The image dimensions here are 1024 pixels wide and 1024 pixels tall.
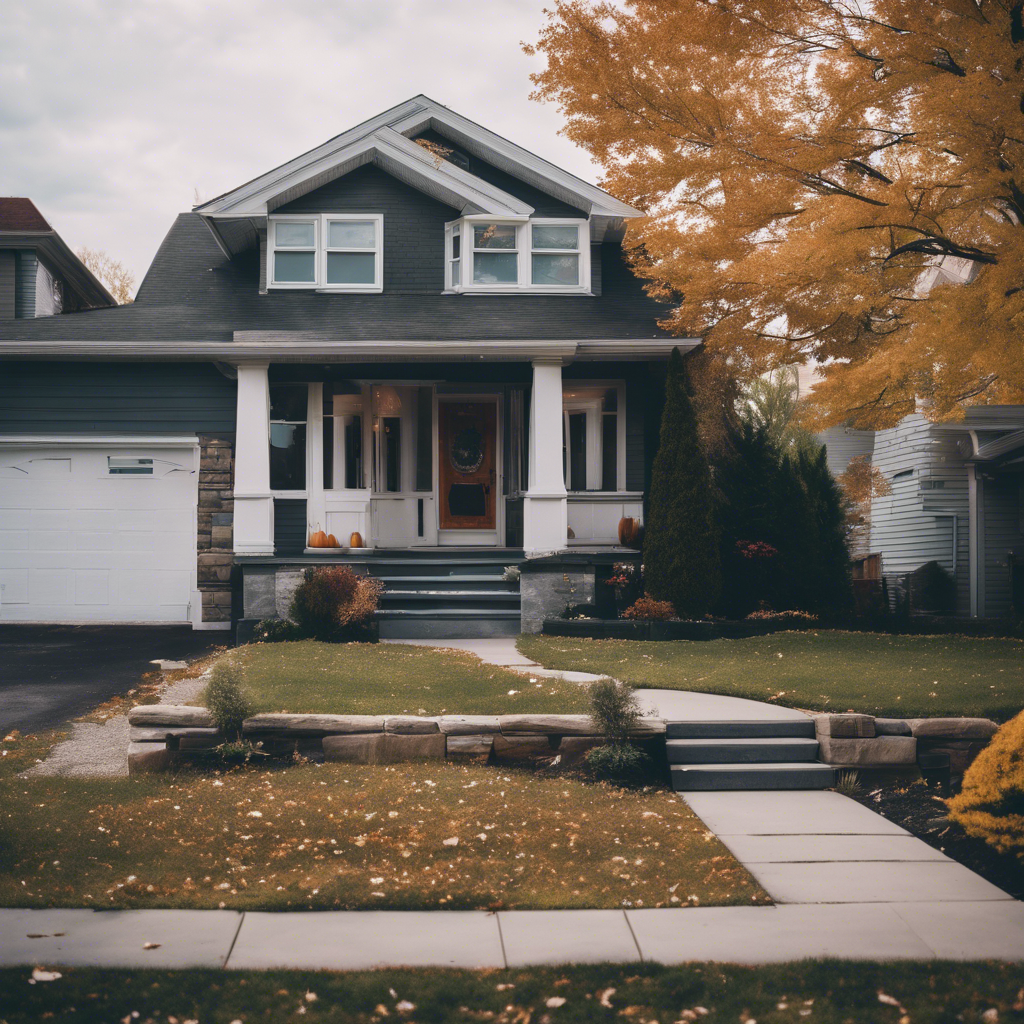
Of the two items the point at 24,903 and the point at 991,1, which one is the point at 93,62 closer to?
the point at 991,1

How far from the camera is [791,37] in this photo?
29.4 ft

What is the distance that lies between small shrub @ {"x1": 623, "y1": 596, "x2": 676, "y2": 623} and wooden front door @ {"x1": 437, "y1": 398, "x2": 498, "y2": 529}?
378 centimetres

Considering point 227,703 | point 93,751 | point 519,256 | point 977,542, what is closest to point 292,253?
point 519,256

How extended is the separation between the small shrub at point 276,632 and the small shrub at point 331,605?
0.07 meters

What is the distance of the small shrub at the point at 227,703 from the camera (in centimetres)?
600

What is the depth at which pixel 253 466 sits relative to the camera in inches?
492

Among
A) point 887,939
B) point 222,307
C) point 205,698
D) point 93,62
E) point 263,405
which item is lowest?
point 887,939

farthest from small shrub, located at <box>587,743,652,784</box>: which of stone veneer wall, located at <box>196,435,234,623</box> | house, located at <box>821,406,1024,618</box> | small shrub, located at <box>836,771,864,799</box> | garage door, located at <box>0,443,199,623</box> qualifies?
house, located at <box>821,406,1024,618</box>

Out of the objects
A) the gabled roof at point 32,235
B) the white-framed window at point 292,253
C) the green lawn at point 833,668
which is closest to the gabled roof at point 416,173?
the white-framed window at point 292,253

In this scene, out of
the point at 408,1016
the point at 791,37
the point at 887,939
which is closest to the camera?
the point at 408,1016

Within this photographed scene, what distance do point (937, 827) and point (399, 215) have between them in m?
11.8

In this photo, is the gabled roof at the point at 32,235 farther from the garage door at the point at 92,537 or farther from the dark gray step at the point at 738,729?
the dark gray step at the point at 738,729

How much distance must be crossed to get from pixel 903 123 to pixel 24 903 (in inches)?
365

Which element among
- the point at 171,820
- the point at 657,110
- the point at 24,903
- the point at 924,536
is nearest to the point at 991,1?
the point at 657,110
